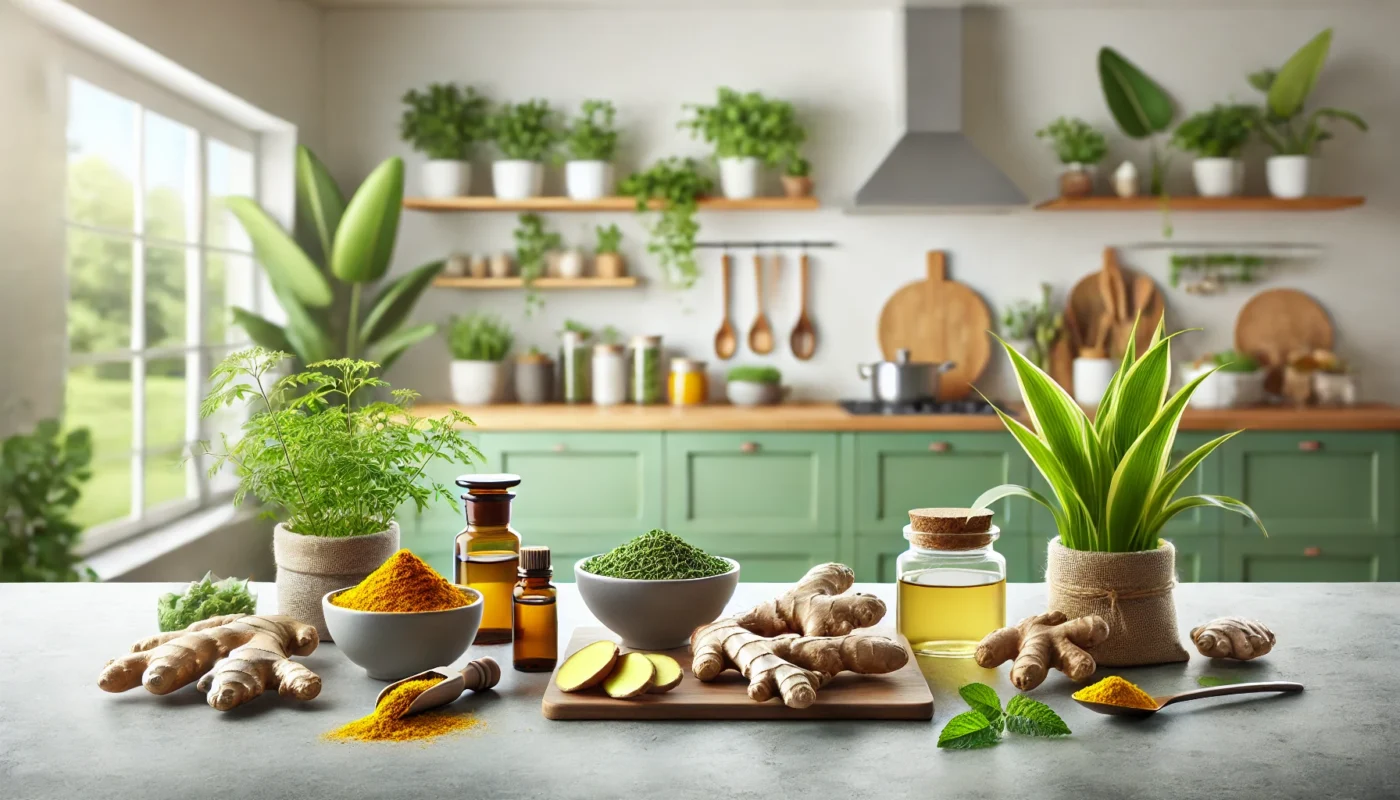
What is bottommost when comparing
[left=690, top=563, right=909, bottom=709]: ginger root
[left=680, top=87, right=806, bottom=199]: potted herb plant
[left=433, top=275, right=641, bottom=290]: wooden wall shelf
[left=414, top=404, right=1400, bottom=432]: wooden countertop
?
[left=690, top=563, right=909, bottom=709]: ginger root

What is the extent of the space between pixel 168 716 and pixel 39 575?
5.81ft

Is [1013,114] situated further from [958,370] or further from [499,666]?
[499,666]

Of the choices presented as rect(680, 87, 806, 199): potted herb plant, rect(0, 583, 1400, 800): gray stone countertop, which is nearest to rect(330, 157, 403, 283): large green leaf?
rect(680, 87, 806, 199): potted herb plant

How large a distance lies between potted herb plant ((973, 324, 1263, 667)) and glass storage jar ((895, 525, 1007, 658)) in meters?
0.07

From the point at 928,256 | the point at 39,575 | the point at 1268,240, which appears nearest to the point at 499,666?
the point at 39,575

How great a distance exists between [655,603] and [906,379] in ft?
10.0

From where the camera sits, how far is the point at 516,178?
446 cm

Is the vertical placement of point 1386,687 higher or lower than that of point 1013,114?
lower

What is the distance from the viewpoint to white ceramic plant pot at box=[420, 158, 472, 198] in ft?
14.6

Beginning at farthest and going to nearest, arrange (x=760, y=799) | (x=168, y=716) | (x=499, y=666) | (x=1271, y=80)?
(x=1271, y=80), (x=499, y=666), (x=168, y=716), (x=760, y=799)

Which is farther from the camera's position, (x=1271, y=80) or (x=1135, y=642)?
(x=1271, y=80)

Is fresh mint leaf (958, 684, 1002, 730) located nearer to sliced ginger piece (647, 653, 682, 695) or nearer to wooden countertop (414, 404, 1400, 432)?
sliced ginger piece (647, 653, 682, 695)

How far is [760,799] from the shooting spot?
0.98m

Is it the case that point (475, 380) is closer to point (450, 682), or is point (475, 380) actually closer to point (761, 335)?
point (761, 335)
